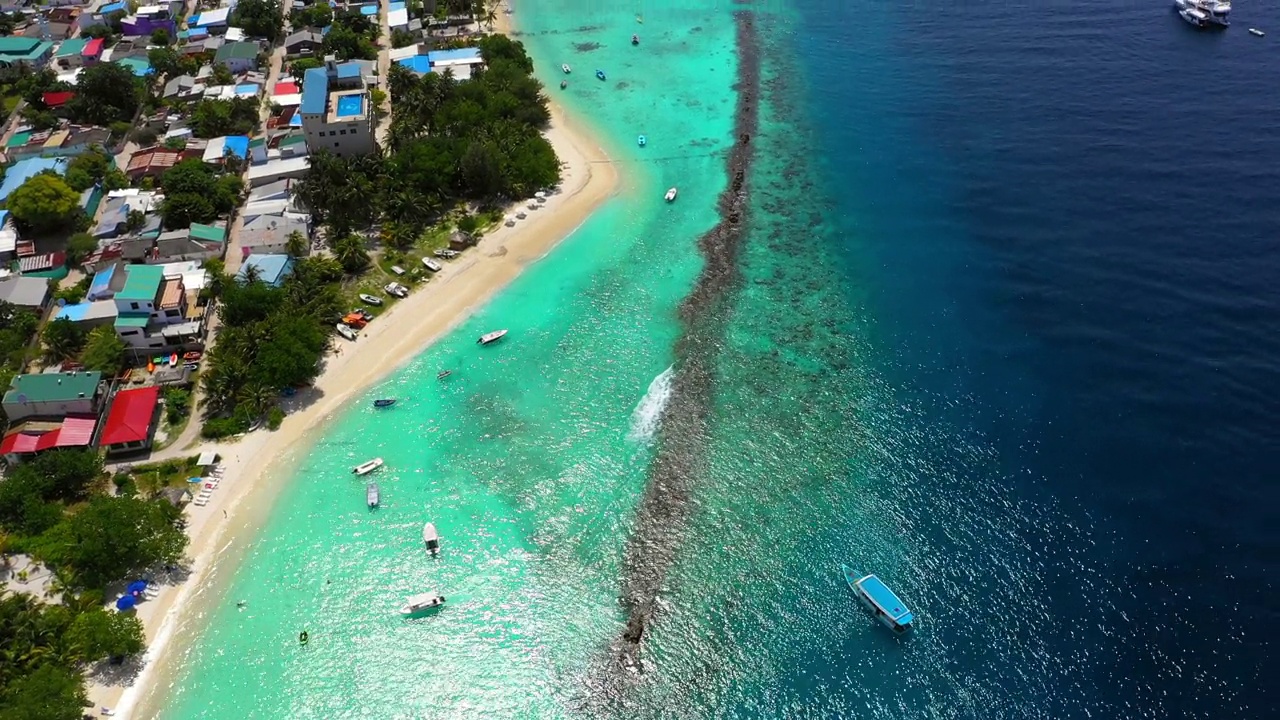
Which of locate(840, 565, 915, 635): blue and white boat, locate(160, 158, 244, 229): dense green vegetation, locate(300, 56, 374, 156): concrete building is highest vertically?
locate(300, 56, 374, 156): concrete building

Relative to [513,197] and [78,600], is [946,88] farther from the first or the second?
[78,600]

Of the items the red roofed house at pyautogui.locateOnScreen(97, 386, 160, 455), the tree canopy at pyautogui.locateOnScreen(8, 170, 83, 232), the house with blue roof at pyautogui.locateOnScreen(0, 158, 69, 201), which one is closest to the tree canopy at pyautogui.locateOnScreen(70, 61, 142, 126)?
the house with blue roof at pyautogui.locateOnScreen(0, 158, 69, 201)

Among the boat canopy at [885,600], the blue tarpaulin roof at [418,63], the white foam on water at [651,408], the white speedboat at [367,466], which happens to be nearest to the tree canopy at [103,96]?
the blue tarpaulin roof at [418,63]

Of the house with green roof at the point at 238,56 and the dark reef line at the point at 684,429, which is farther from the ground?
the house with green roof at the point at 238,56

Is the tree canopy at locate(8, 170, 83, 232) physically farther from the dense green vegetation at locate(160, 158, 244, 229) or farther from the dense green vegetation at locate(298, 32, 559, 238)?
the dense green vegetation at locate(298, 32, 559, 238)

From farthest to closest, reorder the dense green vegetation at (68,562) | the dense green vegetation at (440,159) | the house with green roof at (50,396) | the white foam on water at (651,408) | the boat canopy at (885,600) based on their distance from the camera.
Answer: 1. the dense green vegetation at (440,159)
2. the white foam on water at (651,408)
3. the house with green roof at (50,396)
4. the boat canopy at (885,600)
5. the dense green vegetation at (68,562)

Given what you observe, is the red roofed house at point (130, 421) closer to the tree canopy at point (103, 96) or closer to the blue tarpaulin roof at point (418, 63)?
the tree canopy at point (103, 96)

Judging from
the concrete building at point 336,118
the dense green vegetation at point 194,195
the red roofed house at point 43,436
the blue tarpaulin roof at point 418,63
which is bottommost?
the red roofed house at point 43,436
